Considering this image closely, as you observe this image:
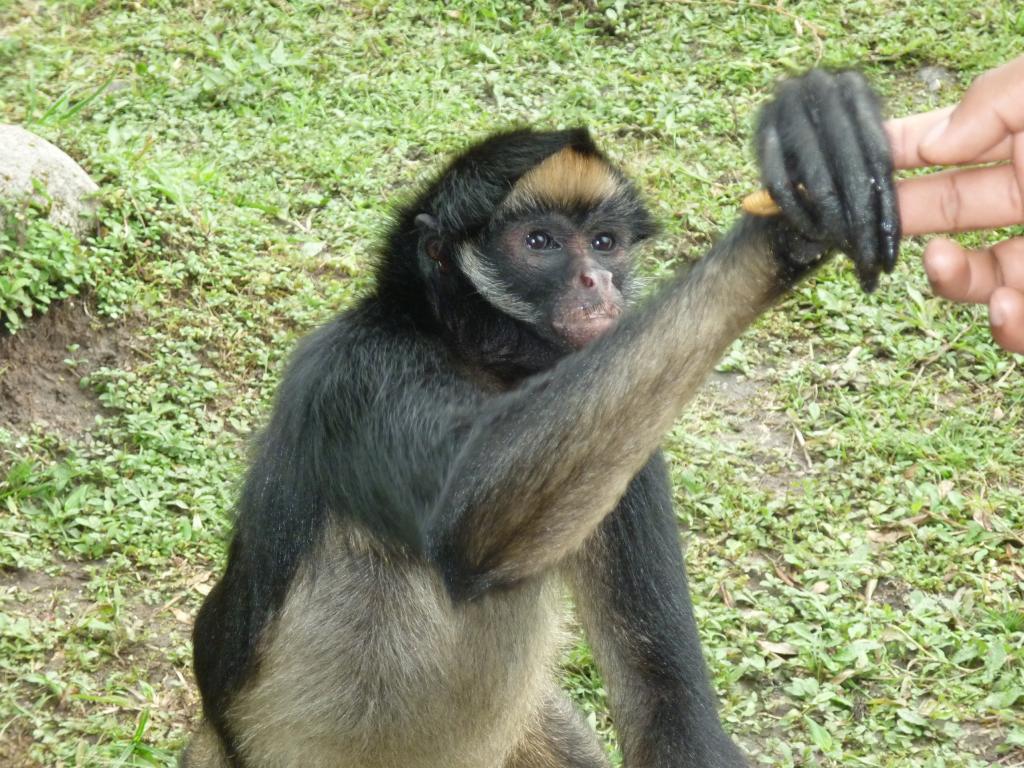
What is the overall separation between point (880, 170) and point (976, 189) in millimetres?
918

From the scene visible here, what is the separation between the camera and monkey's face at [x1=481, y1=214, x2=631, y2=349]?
495cm

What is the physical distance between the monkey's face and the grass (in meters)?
1.46

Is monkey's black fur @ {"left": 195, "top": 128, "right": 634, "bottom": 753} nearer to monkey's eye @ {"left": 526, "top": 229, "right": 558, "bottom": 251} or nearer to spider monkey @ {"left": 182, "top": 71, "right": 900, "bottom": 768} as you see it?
spider monkey @ {"left": 182, "top": 71, "right": 900, "bottom": 768}

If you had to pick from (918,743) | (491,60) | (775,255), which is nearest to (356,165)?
(491,60)

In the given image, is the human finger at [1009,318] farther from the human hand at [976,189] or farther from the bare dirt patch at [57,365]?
the bare dirt patch at [57,365]

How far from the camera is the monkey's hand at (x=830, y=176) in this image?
3.56 meters

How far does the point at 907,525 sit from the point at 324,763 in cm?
343

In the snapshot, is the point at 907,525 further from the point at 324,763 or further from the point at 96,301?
the point at 96,301

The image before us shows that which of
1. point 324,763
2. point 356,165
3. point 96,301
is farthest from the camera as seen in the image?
point 356,165

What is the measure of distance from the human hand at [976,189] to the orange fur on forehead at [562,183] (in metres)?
1.22

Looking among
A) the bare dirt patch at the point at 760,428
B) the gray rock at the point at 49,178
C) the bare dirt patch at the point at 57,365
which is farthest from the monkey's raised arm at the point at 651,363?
the gray rock at the point at 49,178

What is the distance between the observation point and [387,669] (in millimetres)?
4906

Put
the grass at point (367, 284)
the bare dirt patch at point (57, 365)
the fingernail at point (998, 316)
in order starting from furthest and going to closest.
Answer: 1. the bare dirt patch at point (57, 365)
2. the grass at point (367, 284)
3. the fingernail at point (998, 316)

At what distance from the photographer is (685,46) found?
10445mm
